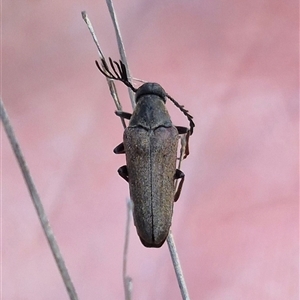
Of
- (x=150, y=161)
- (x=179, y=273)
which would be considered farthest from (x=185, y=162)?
(x=179, y=273)

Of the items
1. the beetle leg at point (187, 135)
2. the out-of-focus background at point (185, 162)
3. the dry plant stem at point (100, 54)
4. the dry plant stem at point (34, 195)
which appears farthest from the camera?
the out-of-focus background at point (185, 162)

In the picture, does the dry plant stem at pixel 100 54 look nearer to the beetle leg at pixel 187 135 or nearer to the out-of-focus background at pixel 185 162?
the beetle leg at pixel 187 135

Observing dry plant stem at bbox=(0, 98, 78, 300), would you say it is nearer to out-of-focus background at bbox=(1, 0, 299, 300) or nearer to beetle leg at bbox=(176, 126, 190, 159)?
beetle leg at bbox=(176, 126, 190, 159)

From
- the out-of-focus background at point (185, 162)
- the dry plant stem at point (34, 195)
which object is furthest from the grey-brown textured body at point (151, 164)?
the out-of-focus background at point (185, 162)

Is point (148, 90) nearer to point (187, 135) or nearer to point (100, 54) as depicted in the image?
point (187, 135)

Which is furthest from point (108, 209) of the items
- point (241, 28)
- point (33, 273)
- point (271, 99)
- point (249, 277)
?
point (241, 28)

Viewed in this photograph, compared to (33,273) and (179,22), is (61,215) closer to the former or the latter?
(33,273)
